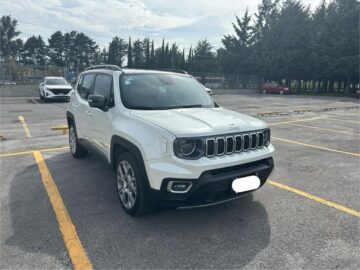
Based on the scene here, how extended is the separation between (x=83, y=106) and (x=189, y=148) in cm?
291

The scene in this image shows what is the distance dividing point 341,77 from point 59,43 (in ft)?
245

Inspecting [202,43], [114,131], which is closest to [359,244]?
[114,131]

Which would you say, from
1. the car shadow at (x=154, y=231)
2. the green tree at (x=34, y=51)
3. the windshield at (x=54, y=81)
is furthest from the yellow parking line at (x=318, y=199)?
the green tree at (x=34, y=51)

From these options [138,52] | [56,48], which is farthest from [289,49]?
[56,48]

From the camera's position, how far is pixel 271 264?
2854 mm

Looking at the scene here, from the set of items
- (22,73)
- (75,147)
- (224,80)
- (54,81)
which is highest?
(224,80)

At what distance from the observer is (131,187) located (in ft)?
12.1

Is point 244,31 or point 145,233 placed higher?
point 244,31

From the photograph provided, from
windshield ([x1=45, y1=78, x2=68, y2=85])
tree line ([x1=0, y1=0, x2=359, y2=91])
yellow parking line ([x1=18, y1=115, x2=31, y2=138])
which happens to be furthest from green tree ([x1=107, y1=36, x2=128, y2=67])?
yellow parking line ([x1=18, y1=115, x2=31, y2=138])

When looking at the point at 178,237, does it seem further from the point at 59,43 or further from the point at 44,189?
the point at 59,43

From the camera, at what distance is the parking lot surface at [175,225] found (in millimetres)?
2922

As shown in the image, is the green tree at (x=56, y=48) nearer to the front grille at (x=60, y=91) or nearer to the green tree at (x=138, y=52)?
the green tree at (x=138, y=52)

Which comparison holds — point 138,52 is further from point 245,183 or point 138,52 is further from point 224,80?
point 245,183

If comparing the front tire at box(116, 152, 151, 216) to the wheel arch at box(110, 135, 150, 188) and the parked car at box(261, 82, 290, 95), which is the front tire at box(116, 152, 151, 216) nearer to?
the wheel arch at box(110, 135, 150, 188)
